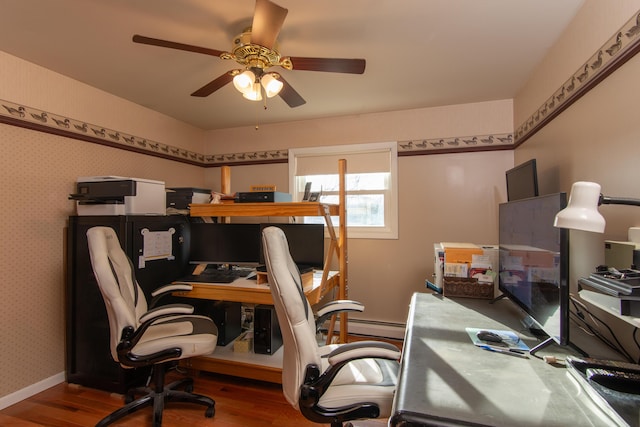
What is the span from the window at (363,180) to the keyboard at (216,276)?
46.6 inches

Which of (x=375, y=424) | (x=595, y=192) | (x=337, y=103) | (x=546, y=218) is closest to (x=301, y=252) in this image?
(x=375, y=424)

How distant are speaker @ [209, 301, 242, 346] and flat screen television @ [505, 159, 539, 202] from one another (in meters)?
2.49

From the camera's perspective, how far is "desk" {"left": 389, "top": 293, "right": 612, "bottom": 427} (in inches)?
31.8

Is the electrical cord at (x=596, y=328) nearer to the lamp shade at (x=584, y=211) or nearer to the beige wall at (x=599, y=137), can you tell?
the beige wall at (x=599, y=137)

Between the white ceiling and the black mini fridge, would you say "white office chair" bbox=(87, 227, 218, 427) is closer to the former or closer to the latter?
the black mini fridge

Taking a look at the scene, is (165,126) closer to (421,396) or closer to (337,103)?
(337,103)

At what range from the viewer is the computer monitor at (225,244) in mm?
2732

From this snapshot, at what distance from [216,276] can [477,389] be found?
7.05 feet

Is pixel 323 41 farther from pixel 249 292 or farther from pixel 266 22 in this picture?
pixel 249 292

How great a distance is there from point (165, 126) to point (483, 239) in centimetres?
363

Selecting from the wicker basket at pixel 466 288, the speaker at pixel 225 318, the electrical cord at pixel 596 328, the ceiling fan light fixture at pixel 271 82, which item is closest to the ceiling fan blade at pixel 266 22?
the ceiling fan light fixture at pixel 271 82

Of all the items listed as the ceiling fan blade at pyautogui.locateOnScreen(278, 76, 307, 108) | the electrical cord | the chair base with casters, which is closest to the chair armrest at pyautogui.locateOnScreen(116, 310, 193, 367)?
the chair base with casters

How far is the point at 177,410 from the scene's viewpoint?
Answer: 2.11 metres

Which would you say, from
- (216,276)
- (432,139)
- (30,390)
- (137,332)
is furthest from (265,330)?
(432,139)
